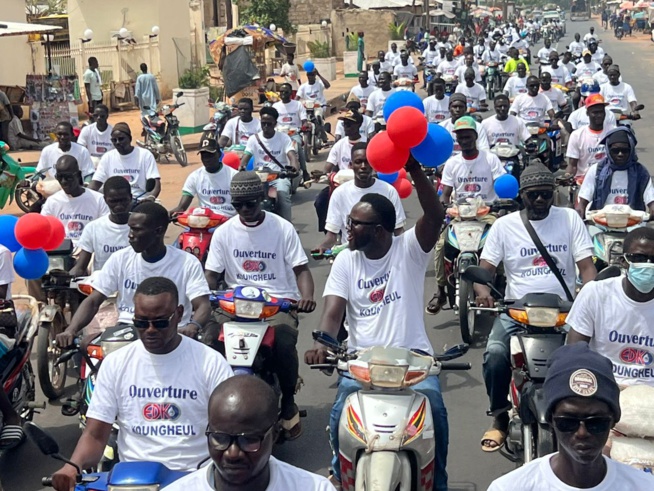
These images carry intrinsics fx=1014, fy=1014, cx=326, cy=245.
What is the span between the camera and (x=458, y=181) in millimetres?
10430

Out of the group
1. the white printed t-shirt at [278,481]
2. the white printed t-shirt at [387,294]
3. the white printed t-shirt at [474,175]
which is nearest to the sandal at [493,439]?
the white printed t-shirt at [387,294]

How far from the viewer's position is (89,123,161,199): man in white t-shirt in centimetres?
1083

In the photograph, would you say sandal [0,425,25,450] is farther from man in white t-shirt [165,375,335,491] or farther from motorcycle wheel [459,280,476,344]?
motorcycle wheel [459,280,476,344]

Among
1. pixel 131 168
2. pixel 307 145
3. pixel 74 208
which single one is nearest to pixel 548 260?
pixel 74 208

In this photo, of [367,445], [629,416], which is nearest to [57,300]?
[367,445]

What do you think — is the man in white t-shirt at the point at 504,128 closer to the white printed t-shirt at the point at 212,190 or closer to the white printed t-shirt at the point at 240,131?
the white printed t-shirt at the point at 240,131

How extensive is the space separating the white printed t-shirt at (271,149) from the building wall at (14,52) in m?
14.0

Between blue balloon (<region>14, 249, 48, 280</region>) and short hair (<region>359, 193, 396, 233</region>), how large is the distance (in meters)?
3.12

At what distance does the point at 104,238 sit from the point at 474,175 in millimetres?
4117

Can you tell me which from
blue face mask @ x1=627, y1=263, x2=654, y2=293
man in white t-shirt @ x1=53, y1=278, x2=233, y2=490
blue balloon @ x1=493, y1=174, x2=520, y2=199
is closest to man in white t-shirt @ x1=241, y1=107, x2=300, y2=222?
blue balloon @ x1=493, y1=174, x2=520, y2=199

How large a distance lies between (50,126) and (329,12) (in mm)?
38000

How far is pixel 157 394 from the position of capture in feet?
15.5

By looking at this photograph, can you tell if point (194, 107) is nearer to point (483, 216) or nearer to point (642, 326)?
point (483, 216)

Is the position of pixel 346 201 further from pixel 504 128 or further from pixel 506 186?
pixel 504 128
